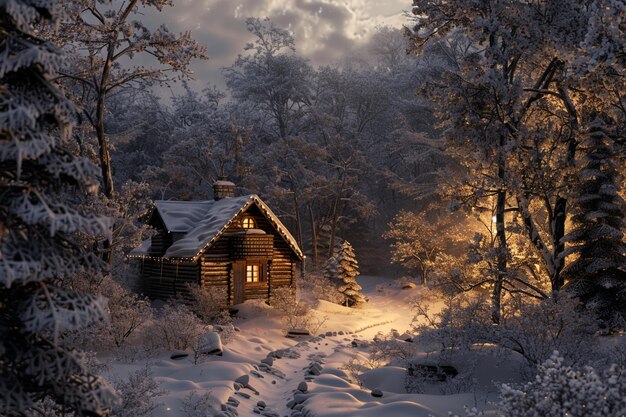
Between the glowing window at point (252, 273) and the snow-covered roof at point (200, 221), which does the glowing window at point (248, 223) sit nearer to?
the snow-covered roof at point (200, 221)

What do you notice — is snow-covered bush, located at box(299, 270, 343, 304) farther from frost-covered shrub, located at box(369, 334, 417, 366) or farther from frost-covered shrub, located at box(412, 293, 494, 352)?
frost-covered shrub, located at box(412, 293, 494, 352)

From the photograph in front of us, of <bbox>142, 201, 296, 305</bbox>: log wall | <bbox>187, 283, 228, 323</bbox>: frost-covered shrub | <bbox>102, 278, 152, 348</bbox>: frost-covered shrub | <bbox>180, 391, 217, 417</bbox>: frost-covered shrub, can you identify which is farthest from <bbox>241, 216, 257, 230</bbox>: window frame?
<bbox>180, 391, 217, 417</bbox>: frost-covered shrub

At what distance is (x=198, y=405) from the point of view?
1027 cm

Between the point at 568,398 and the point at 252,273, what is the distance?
68.0 ft

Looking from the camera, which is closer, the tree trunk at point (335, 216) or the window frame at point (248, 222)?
the window frame at point (248, 222)

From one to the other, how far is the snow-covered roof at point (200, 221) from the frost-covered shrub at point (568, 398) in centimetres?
1830

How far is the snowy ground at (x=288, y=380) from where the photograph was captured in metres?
11.1

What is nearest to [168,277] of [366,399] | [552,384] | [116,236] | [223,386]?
[116,236]

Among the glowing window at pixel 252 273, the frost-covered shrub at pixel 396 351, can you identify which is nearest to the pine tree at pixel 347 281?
the glowing window at pixel 252 273

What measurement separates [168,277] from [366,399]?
16023 mm

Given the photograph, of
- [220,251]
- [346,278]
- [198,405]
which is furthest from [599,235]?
[346,278]

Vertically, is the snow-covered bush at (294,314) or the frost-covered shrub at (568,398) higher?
the frost-covered shrub at (568,398)

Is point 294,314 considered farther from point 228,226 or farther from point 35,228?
point 35,228

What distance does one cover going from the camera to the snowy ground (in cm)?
1105
